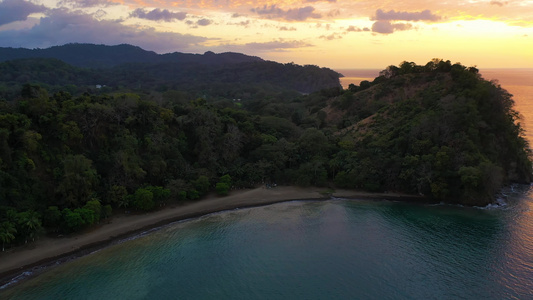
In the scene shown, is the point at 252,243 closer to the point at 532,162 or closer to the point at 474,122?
the point at 474,122

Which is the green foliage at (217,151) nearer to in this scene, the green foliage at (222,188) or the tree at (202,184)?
the tree at (202,184)

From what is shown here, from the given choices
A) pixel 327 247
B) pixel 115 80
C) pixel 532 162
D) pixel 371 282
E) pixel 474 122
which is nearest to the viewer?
pixel 371 282

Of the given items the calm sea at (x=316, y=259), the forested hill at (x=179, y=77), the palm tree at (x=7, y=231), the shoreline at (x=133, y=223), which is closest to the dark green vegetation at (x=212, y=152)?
the palm tree at (x=7, y=231)

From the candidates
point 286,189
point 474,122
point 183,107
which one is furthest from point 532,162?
point 183,107

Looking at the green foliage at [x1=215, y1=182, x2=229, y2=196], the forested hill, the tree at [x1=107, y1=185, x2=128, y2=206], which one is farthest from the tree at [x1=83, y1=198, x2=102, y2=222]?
the forested hill

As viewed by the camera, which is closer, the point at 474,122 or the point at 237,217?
the point at 237,217

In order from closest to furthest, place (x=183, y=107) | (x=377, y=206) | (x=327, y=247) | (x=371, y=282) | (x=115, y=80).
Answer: (x=371, y=282) < (x=327, y=247) < (x=377, y=206) < (x=183, y=107) < (x=115, y=80)
